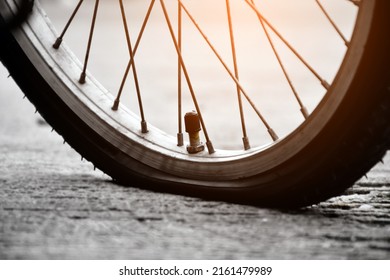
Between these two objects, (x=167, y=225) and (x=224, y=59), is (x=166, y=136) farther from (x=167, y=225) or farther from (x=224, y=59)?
(x=224, y=59)

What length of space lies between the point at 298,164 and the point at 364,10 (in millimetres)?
285

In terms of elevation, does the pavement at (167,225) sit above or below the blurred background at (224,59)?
below

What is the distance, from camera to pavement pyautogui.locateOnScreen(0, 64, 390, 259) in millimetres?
→ 972

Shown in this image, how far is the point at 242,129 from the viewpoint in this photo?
137 centimetres

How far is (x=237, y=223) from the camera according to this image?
1.10 m

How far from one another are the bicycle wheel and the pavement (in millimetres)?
44

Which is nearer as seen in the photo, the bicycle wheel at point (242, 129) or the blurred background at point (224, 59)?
the bicycle wheel at point (242, 129)

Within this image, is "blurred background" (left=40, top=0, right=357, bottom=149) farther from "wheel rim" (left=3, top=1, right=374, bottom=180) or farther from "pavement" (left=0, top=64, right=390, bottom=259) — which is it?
"pavement" (left=0, top=64, right=390, bottom=259)

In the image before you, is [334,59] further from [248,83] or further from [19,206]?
[19,206]

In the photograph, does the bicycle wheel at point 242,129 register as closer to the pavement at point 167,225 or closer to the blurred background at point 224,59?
the pavement at point 167,225

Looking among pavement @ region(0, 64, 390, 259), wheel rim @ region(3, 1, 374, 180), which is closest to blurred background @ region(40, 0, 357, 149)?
wheel rim @ region(3, 1, 374, 180)

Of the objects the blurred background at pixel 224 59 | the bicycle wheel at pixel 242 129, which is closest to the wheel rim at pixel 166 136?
the bicycle wheel at pixel 242 129

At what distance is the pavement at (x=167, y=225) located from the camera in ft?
3.19
